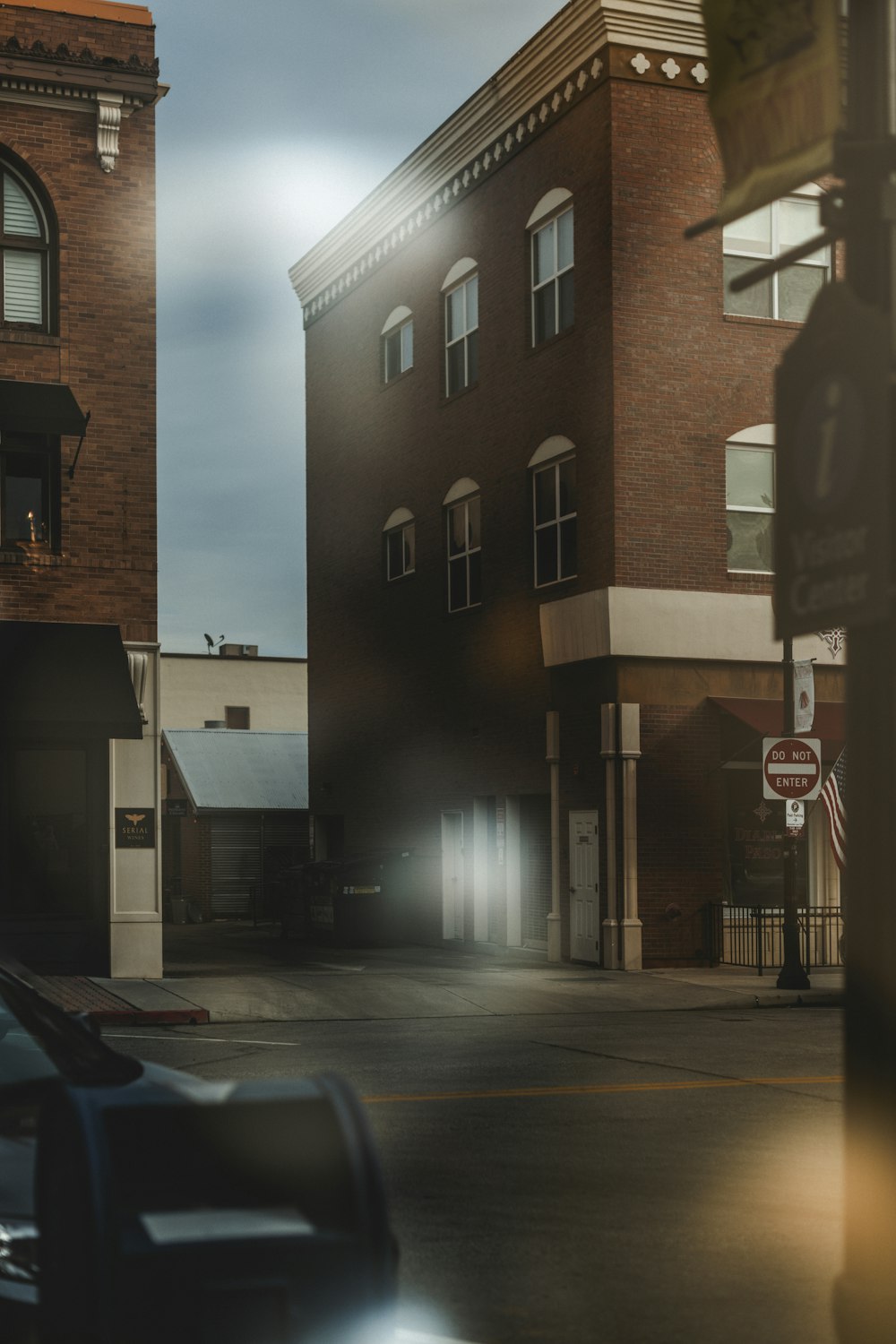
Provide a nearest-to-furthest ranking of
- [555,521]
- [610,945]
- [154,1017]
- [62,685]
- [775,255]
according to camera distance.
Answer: [154,1017], [62,685], [610,945], [775,255], [555,521]

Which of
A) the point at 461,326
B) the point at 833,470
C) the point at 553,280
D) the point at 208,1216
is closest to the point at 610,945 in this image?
the point at 553,280

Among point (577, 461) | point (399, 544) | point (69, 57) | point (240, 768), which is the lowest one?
point (240, 768)

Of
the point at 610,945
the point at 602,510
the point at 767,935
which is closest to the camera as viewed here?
the point at 610,945

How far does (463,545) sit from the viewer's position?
29.4 metres

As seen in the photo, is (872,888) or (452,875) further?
(452,875)

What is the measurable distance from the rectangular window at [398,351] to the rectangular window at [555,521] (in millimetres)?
6104

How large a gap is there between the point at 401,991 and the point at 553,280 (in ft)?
38.3

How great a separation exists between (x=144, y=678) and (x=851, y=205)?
707 inches

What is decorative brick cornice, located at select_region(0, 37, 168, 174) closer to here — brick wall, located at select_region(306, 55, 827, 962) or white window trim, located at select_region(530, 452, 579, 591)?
brick wall, located at select_region(306, 55, 827, 962)

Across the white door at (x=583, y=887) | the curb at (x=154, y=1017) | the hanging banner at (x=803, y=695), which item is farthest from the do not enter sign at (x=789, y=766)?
the curb at (x=154, y=1017)

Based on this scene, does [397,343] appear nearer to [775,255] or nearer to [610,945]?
[775,255]

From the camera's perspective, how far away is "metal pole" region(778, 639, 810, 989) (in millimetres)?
20406

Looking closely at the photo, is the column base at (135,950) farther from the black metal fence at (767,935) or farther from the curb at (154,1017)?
the black metal fence at (767,935)

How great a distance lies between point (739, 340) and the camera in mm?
24703
